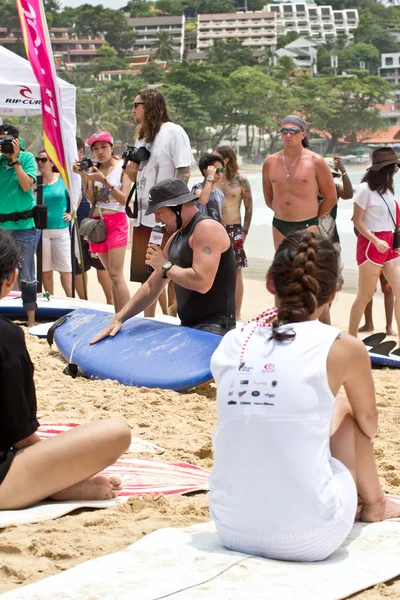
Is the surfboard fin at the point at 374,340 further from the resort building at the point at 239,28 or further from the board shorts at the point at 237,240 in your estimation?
the resort building at the point at 239,28

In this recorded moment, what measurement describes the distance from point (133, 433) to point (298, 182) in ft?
9.73

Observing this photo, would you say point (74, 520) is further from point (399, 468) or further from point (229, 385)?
point (399, 468)

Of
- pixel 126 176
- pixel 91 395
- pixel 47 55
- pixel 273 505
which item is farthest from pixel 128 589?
pixel 47 55

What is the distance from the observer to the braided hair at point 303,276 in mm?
2555

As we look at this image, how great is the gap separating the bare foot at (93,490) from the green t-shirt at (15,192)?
4.33 meters

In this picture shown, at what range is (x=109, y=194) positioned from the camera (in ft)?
24.2

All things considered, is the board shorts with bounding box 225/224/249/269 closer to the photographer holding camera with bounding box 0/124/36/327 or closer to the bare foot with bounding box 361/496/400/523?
the photographer holding camera with bounding box 0/124/36/327

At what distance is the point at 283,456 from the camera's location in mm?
2389

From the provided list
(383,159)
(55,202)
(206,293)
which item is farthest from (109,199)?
(206,293)

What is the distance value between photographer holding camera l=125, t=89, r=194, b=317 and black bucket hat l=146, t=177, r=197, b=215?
1.50 metres

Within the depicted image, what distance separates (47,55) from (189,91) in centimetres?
9706

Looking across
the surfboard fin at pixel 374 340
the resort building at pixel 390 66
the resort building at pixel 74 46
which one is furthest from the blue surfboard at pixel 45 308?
the resort building at pixel 390 66

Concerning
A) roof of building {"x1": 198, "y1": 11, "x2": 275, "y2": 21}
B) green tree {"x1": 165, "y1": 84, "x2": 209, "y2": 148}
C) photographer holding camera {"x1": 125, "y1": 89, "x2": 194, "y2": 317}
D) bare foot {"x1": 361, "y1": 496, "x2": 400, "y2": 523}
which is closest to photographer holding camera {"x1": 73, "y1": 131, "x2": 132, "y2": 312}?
photographer holding camera {"x1": 125, "y1": 89, "x2": 194, "y2": 317}

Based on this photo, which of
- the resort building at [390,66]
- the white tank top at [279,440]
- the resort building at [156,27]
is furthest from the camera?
the resort building at [156,27]
